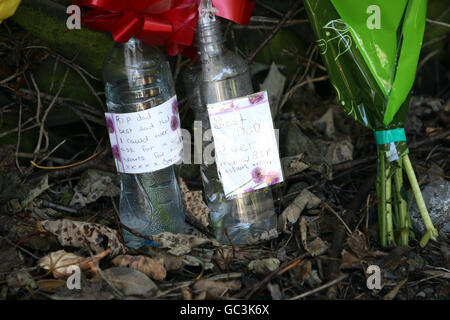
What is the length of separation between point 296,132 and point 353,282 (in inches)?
20.2

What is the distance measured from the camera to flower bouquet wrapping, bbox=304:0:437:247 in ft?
3.29

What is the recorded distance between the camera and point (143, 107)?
3.66 ft

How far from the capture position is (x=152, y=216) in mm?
1170

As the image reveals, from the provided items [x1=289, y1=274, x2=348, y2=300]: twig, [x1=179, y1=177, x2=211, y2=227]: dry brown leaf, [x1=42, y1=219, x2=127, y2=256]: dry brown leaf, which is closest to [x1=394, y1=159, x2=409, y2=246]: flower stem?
[x1=289, y1=274, x2=348, y2=300]: twig

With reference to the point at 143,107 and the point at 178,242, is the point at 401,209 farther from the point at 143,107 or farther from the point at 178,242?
the point at 143,107

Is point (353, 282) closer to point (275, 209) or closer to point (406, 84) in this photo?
point (275, 209)

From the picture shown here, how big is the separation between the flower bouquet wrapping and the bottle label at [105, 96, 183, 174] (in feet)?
1.35

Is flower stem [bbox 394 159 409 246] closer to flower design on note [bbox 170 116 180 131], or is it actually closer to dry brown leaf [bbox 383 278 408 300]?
dry brown leaf [bbox 383 278 408 300]

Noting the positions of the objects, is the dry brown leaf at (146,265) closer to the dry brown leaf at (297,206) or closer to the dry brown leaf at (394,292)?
the dry brown leaf at (297,206)

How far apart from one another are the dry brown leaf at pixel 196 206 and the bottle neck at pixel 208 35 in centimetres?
35

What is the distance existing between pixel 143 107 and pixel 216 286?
18.5 inches

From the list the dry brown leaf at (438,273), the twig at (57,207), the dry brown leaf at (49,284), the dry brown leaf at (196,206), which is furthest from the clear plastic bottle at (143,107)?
Result: the dry brown leaf at (438,273)
